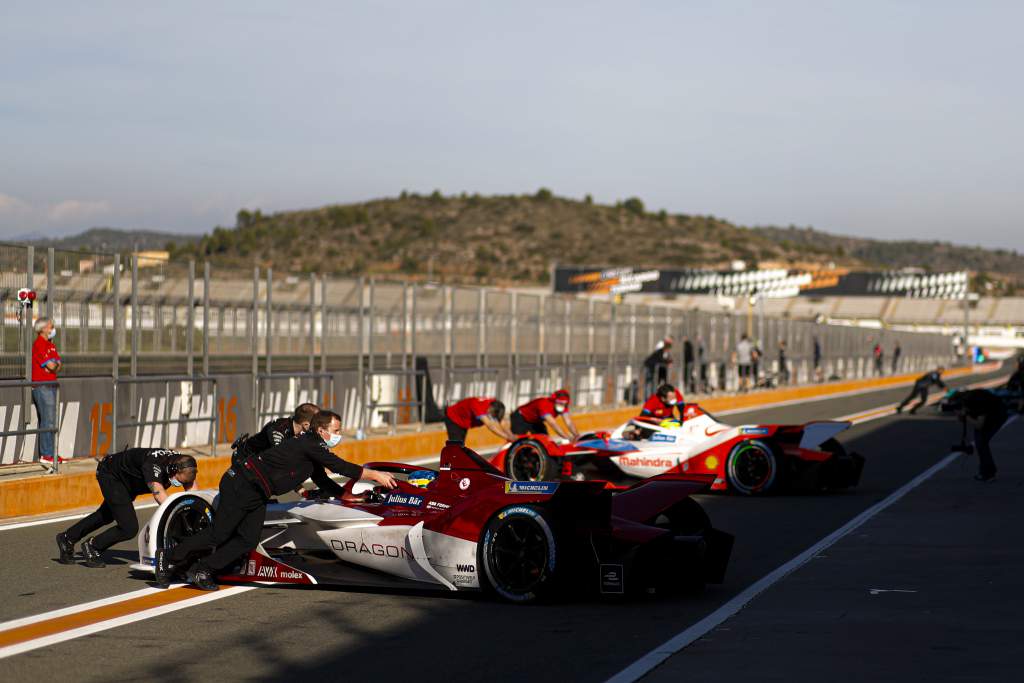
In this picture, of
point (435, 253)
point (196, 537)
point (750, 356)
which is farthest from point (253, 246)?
point (196, 537)

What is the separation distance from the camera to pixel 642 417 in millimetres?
18219

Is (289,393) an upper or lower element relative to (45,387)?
lower

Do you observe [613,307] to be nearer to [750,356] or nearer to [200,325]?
[750,356]

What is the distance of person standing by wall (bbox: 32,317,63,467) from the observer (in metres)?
15.8

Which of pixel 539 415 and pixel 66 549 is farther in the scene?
pixel 539 415

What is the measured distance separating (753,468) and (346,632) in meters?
9.12

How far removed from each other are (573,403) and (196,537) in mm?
24575

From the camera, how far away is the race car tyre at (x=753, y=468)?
54.8 ft

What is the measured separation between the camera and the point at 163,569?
9969 millimetres

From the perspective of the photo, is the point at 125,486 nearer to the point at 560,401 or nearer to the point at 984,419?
the point at 560,401

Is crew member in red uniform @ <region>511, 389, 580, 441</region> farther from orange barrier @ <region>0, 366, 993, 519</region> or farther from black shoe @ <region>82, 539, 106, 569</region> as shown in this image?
black shoe @ <region>82, 539, 106, 569</region>

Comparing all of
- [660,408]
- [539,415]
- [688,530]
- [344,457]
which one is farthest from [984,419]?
[688,530]

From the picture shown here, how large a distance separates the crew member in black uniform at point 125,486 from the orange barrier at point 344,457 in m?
3.57

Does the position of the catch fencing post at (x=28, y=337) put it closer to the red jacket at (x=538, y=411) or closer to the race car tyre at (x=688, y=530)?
the red jacket at (x=538, y=411)
